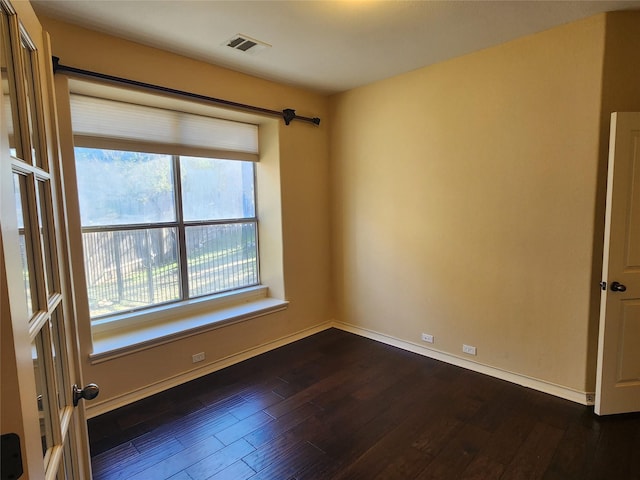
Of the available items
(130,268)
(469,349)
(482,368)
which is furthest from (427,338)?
(130,268)

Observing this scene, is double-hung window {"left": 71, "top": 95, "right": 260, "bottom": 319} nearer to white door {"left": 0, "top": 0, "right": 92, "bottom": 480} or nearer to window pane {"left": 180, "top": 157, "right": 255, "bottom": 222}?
window pane {"left": 180, "top": 157, "right": 255, "bottom": 222}

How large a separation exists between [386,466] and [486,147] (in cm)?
244

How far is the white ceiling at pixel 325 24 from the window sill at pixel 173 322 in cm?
220

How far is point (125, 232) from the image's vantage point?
2.95m

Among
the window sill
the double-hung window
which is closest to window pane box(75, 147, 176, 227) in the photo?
the double-hung window

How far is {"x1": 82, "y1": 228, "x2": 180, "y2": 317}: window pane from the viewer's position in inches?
110

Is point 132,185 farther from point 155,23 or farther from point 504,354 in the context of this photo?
point 504,354

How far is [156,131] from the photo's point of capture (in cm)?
299

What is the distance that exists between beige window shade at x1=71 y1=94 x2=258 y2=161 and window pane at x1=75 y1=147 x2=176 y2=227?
0.39 ft

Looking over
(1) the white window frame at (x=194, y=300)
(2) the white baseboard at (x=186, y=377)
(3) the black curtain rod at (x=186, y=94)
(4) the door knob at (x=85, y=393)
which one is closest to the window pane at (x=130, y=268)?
(1) the white window frame at (x=194, y=300)

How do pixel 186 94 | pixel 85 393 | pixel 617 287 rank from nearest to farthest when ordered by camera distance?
1. pixel 85 393
2. pixel 617 287
3. pixel 186 94

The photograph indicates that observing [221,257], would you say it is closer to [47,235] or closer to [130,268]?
[130,268]

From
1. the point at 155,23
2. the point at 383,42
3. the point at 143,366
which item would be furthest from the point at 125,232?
the point at 383,42

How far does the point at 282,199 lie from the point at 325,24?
171 cm
